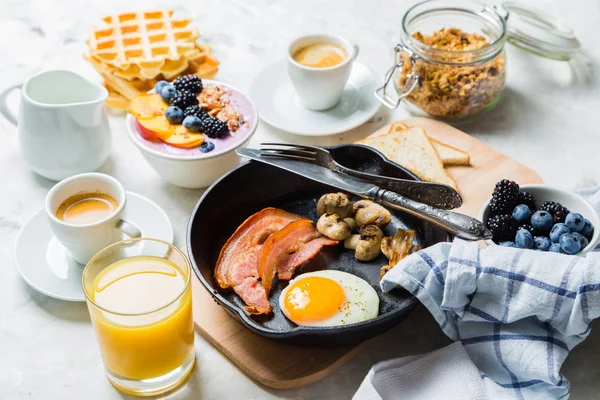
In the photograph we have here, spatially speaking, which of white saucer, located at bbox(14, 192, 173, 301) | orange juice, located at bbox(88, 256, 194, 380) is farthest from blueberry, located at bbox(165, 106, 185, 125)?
orange juice, located at bbox(88, 256, 194, 380)

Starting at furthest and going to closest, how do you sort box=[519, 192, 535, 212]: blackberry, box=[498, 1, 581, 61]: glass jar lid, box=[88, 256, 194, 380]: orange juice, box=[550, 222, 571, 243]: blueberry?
box=[498, 1, 581, 61]: glass jar lid, box=[519, 192, 535, 212]: blackberry, box=[550, 222, 571, 243]: blueberry, box=[88, 256, 194, 380]: orange juice

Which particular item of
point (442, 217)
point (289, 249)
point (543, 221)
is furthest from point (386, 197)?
point (543, 221)

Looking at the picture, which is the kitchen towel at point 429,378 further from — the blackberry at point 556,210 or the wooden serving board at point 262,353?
the blackberry at point 556,210

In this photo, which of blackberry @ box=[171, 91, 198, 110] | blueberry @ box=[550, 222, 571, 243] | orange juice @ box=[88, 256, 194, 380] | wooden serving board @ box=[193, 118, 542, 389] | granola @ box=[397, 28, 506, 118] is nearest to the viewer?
orange juice @ box=[88, 256, 194, 380]

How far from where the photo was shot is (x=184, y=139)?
6.03ft

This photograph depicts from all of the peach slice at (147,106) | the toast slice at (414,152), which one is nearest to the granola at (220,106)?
the peach slice at (147,106)

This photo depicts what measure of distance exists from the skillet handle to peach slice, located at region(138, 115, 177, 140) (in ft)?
1.94

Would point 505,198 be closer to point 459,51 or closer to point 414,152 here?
point 414,152

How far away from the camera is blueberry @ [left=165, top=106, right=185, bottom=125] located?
1881 mm

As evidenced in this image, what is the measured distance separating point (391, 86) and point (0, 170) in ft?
4.08

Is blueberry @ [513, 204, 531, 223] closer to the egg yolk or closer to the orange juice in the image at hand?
the egg yolk

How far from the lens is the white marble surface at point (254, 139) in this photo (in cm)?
148

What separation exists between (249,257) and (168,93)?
0.59m

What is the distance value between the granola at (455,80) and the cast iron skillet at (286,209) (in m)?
0.47
